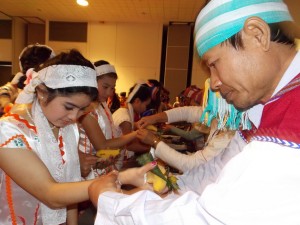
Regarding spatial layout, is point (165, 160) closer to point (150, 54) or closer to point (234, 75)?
point (234, 75)

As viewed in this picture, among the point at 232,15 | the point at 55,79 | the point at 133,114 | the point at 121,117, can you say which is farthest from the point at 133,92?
the point at 232,15

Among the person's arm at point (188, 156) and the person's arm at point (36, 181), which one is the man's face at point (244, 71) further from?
the person's arm at point (188, 156)

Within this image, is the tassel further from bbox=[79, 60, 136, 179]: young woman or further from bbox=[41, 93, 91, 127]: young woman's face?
bbox=[79, 60, 136, 179]: young woman

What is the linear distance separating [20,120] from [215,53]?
1.02 meters

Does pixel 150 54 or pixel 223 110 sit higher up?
pixel 150 54

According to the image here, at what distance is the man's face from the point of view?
0.82 metres

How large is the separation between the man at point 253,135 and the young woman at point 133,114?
204 centimetres

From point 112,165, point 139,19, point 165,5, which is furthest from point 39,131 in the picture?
point 139,19

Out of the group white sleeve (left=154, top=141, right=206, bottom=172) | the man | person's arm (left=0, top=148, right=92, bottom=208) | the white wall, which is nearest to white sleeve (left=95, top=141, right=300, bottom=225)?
the man

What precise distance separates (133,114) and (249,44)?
8.89 ft

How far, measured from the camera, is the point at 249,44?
816 mm

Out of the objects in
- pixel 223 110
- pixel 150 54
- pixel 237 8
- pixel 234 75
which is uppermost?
pixel 150 54

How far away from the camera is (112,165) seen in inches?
87.0

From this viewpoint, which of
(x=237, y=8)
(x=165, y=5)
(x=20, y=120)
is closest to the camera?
(x=237, y=8)
